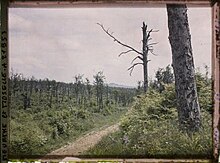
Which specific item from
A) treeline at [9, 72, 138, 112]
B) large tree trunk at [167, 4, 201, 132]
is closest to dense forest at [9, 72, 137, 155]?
treeline at [9, 72, 138, 112]

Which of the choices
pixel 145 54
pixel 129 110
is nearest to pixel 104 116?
pixel 129 110

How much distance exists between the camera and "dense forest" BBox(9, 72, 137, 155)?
149 centimetres

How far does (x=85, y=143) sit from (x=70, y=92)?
16 centimetres

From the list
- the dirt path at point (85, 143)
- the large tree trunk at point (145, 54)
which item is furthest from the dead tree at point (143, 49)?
the dirt path at point (85, 143)

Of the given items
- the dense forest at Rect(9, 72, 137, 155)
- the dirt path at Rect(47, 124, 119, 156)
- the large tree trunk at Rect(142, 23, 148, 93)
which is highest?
the large tree trunk at Rect(142, 23, 148, 93)

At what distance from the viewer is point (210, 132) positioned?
1483 mm

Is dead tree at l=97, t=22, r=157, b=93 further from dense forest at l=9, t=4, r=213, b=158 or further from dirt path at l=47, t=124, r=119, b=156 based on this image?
dirt path at l=47, t=124, r=119, b=156

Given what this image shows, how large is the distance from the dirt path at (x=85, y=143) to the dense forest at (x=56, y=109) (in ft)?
0.06

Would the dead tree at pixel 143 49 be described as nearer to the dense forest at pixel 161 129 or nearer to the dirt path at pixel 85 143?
the dense forest at pixel 161 129

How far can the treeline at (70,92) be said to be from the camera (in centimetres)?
149

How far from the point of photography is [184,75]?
1.50 meters

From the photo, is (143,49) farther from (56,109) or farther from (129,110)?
(56,109)

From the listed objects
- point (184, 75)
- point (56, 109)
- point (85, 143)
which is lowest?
point (85, 143)

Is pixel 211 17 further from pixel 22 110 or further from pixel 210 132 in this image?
pixel 22 110
